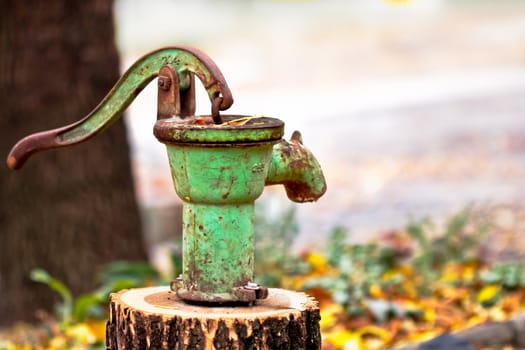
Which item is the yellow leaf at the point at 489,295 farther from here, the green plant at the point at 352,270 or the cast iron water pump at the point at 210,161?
the cast iron water pump at the point at 210,161

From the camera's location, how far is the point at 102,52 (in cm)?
485

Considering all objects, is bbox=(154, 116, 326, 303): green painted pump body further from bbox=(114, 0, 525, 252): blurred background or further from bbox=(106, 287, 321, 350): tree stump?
bbox=(114, 0, 525, 252): blurred background

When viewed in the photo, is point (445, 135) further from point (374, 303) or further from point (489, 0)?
point (489, 0)

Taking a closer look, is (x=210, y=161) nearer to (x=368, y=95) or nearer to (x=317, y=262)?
(x=317, y=262)

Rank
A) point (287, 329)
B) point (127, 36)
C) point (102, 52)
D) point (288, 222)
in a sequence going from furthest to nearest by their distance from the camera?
point (127, 36) < point (102, 52) < point (288, 222) < point (287, 329)

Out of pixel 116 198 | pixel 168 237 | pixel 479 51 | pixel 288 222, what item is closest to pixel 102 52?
pixel 116 198

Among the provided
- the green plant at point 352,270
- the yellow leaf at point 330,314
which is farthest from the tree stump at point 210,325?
the green plant at point 352,270

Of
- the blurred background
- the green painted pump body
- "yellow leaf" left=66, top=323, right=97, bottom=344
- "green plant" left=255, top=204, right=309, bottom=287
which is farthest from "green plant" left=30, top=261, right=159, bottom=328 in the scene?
the green painted pump body

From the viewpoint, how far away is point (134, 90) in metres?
2.75

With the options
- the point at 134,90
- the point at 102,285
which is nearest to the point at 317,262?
the point at 102,285

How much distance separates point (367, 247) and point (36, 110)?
156 centimetres

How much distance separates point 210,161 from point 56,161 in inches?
92.1

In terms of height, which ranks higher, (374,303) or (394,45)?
(394,45)

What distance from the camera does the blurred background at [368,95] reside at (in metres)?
7.74
